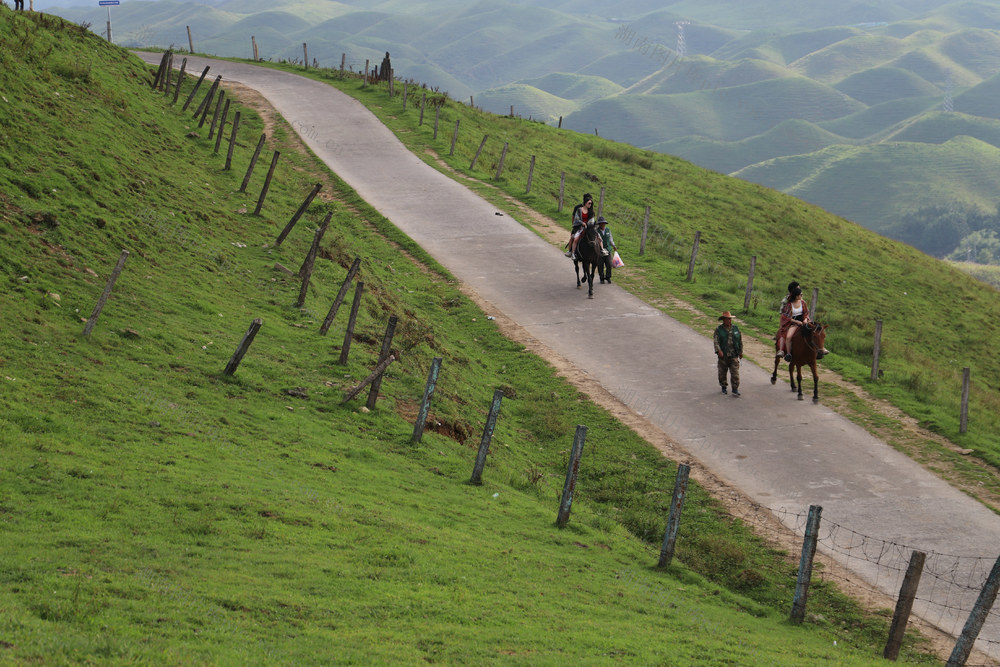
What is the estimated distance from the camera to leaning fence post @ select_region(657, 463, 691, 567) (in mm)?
13359

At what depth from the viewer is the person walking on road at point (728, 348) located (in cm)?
2052

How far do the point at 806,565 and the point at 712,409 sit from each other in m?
8.13

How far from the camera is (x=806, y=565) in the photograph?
12133 millimetres

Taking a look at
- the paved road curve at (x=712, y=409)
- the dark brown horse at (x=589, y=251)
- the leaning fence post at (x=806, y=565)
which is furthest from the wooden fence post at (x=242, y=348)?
the dark brown horse at (x=589, y=251)

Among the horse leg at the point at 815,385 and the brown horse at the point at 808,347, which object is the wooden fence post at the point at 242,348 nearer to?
the brown horse at the point at 808,347

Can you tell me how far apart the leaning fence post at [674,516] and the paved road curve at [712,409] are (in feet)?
9.85

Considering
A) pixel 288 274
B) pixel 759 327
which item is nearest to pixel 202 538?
pixel 288 274

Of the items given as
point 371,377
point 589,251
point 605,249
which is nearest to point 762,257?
point 605,249

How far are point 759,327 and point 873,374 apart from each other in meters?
4.51

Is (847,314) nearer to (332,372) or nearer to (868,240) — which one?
(868,240)

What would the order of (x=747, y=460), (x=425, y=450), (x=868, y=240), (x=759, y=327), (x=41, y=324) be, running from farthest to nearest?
(x=868, y=240)
(x=759, y=327)
(x=747, y=460)
(x=425, y=450)
(x=41, y=324)

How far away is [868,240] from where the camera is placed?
162 feet

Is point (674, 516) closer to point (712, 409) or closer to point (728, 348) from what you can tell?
point (712, 409)

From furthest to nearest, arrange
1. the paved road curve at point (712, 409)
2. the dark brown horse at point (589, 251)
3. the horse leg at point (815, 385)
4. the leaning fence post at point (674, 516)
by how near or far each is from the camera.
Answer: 1. the dark brown horse at point (589, 251)
2. the horse leg at point (815, 385)
3. the paved road curve at point (712, 409)
4. the leaning fence post at point (674, 516)
